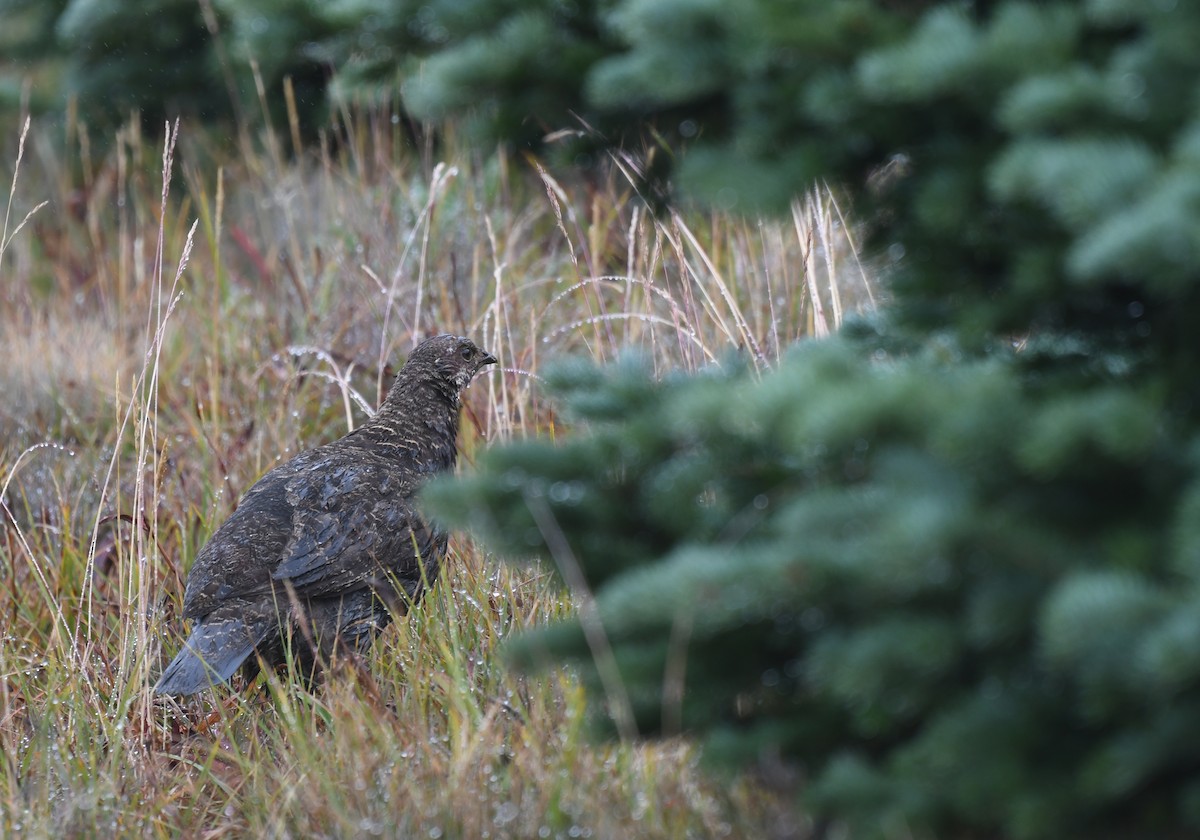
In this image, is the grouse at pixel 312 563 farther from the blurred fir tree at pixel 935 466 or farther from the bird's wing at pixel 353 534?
the blurred fir tree at pixel 935 466

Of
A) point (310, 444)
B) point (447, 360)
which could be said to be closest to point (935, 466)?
point (447, 360)

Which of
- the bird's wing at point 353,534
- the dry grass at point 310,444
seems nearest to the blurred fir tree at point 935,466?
the dry grass at point 310,444

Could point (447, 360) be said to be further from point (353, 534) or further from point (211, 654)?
point (211, 654)

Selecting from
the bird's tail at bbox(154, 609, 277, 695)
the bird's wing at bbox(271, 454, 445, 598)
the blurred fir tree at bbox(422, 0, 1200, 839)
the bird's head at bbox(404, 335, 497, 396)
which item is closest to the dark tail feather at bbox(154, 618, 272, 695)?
the bird's tail at bbox(154, 609, 277, 695)

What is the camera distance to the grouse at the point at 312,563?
3.62m

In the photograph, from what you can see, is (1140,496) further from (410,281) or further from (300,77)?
(300,77)

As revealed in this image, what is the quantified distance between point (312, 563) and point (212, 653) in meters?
0.38

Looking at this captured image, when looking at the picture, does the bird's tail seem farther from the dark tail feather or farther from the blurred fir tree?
the blurred fir tree

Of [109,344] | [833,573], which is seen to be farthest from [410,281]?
[833,573]

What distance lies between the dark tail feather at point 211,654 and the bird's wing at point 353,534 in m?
0.18

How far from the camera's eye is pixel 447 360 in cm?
432

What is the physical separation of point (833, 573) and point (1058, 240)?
60 centimetres

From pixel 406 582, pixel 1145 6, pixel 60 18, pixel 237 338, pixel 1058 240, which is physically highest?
pixel 60 18

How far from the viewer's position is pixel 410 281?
540 cm
